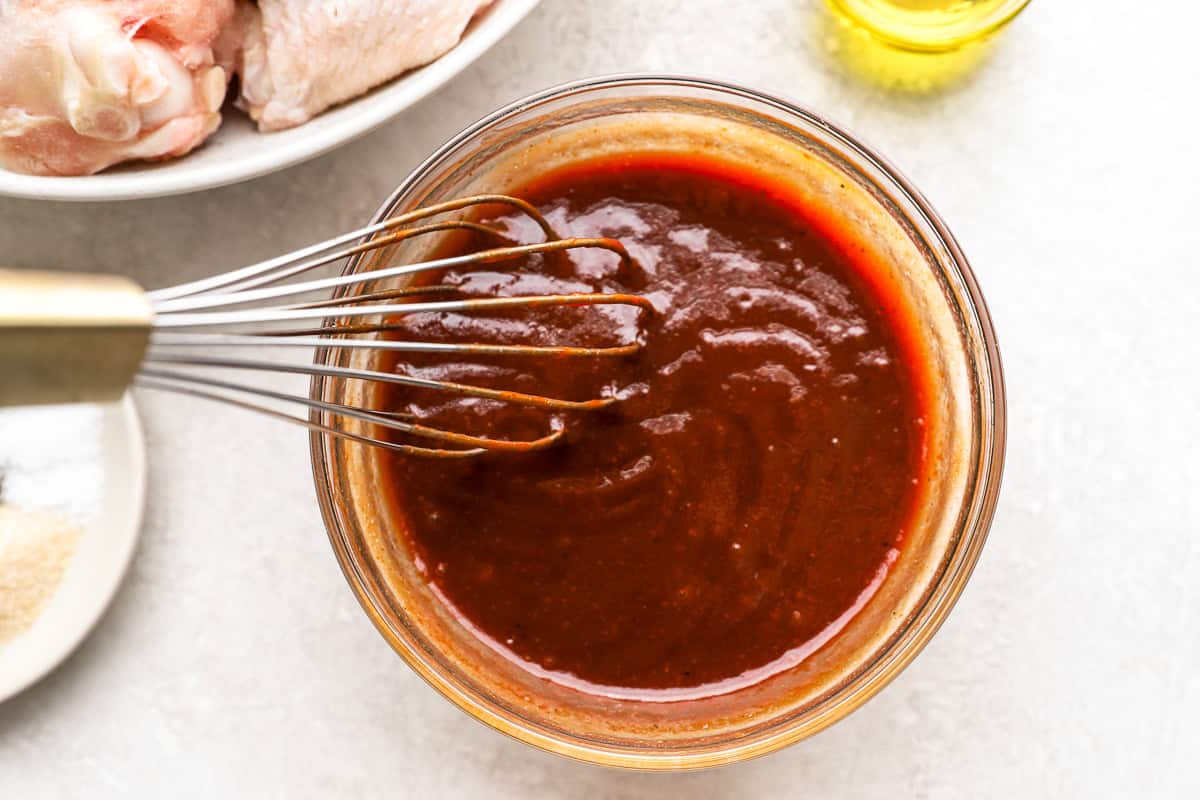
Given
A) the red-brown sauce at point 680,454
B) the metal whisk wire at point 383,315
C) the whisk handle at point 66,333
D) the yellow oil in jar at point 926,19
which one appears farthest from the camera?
A: the yellow oil in jar at point 926,19

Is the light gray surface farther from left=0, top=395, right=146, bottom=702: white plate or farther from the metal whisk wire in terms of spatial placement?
the metal whisk wire

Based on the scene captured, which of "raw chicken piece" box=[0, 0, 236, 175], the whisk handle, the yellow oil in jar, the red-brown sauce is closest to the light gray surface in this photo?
the yellow oil in jar

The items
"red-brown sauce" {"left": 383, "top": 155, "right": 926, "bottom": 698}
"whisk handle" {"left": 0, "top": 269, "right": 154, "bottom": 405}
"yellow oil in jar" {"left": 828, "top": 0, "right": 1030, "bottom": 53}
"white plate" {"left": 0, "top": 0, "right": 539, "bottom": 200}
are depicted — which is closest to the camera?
"whisk handle" {"left": 0, "top": 269, "right": 154, "bottom": 405}

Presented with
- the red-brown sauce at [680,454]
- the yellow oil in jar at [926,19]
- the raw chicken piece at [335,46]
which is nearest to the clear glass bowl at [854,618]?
the red-brown sauce at [680,454]

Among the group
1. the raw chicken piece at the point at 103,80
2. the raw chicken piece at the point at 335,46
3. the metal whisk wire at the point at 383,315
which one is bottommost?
the metal whisk wire at the point at 383,315

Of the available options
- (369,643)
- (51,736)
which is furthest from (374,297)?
(51,736)

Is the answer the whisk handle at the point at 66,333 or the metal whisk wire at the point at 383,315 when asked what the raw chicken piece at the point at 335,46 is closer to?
the metal whisk wire at the point at 383,315

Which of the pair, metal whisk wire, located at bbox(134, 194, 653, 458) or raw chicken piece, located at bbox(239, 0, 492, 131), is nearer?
metal whisk wire, located at bbox(134, 194, 653, 458)

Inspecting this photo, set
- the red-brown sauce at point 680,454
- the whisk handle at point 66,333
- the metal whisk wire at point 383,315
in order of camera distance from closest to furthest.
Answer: the whisk handle at point 66,333
the metal whisk wire at point 383,315
the red-brown sauce at point 680,454
